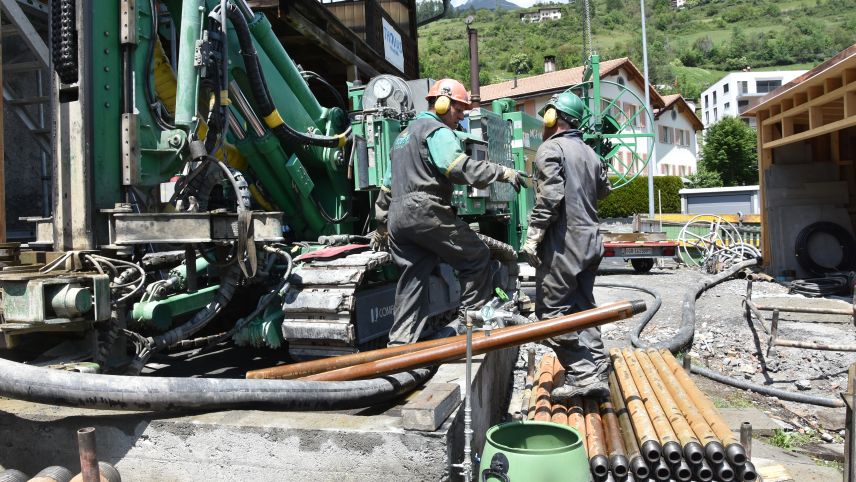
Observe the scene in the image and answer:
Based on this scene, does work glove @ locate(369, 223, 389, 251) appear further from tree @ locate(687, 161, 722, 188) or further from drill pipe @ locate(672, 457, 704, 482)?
tree @ locate(687, 161, 722, 188)

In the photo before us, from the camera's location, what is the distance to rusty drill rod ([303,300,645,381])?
339 centimetres

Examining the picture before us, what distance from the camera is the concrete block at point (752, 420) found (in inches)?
195

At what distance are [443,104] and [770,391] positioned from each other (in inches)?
144

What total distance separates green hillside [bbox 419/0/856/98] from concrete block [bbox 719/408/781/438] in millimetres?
83904

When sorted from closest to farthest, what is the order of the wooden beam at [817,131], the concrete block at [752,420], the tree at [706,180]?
the concrete block at [752,420], the wooden beam at [817,131], the tree at [706,180]

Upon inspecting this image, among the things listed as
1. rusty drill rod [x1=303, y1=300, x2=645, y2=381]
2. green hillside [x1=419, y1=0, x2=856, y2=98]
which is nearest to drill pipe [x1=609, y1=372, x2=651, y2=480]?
rusty drill rod [x1=303, y1=300, x2=645, y2=381]

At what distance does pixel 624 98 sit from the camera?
127 feet

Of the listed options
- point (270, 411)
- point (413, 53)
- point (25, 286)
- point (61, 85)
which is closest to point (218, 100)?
point (61, 85)

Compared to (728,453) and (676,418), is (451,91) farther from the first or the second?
(728,453)

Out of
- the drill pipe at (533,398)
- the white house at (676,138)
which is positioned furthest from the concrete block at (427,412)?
the white house at (676,138)

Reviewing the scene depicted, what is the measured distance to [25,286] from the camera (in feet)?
11.6

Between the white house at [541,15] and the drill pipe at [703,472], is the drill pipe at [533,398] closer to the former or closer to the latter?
the drill pipe at [703,472]

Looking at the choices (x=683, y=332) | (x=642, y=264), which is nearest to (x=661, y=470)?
(x=683, y=332)

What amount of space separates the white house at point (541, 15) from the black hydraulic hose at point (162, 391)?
501ft
